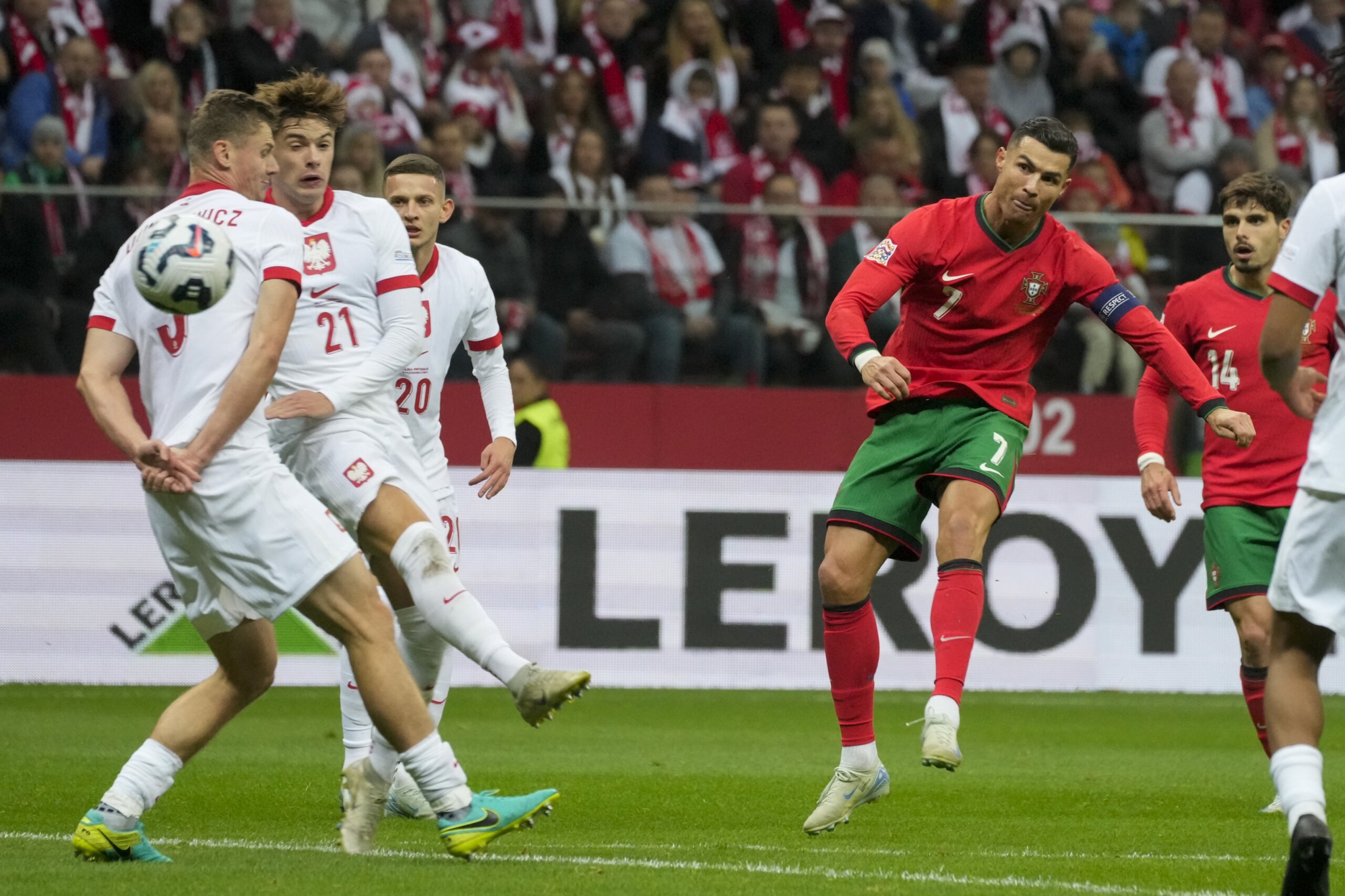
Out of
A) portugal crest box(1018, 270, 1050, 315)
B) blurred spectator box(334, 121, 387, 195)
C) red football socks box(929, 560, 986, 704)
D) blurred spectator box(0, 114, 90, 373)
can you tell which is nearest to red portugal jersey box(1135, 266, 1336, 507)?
portugal crest box(1018, 270, 1050, 315)

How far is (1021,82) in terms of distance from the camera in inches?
644

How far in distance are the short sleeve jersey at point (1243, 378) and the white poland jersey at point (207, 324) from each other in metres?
3.85

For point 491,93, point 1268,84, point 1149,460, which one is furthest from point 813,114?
point 1149,460

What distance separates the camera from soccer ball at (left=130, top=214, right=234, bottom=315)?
522 centimetres

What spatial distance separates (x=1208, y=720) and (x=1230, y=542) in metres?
3.99

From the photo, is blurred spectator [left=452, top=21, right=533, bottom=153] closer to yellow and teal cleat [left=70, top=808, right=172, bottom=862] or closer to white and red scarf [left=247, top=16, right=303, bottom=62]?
white and red scarf [left=247, top=16, right=303, bottom=62]

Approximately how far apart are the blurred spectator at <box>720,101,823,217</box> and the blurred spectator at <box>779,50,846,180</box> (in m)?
0.16

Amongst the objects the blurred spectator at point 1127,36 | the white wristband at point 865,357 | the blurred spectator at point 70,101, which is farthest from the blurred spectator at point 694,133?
the white wristband at point 865,357

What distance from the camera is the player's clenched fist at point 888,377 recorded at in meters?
5.96

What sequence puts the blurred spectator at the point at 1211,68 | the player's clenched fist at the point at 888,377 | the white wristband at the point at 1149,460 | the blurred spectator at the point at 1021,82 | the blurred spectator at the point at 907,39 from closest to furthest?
the player's clenched fist at the point at 888,377 < the white wristband at the point at 1149,460 < the blurred spectator at the point at 1021,82 < the blurred spectator at the point at 907,39 < the blurred spectator at the point at 1211,68

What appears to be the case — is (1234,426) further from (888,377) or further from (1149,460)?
Answer: (888,377)

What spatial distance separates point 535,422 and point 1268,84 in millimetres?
8539

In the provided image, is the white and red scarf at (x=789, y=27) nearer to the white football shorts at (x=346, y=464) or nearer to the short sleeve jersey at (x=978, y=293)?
the short sleeve jersey at (x=978, y=293)

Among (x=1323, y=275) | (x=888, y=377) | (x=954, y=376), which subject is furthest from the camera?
(x=954, y=376)
